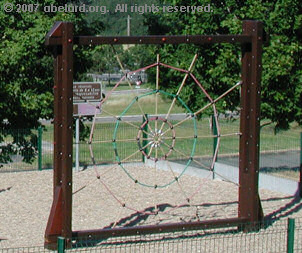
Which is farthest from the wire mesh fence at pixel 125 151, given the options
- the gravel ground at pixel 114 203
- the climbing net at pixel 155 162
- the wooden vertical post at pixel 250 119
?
the wooden vertical post at pixel 250 119

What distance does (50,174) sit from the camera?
1563 cm

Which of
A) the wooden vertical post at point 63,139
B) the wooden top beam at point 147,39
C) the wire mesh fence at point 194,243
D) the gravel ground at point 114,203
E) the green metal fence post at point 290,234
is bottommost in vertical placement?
the wire mesh fence at point 194,243

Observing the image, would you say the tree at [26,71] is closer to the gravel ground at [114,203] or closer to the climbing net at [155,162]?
the gravel ground at [114,203]

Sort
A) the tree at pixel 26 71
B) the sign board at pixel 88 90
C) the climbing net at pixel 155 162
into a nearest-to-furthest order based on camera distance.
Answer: the climbing net at pixel 155 162, the tree at pixel 26 71, the sign board at pixel 88 90

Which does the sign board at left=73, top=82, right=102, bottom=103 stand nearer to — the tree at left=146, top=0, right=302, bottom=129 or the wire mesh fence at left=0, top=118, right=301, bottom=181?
the wire mesh fence at left=0, top=118, right=301, bottom=181

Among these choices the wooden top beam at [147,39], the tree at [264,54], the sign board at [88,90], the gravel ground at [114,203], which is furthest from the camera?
the sign board at [88,90]

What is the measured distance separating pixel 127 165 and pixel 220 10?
428 centimetres

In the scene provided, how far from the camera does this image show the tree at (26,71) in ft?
50.6

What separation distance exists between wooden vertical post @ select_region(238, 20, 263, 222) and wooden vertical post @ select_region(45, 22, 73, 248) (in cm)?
244

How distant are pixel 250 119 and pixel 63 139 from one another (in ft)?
8.56

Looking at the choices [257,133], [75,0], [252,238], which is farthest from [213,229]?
[75,0]

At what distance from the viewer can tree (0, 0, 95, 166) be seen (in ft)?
50.6

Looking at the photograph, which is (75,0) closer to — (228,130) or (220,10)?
(220,10)

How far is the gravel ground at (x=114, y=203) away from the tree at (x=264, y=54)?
5.52 feet
